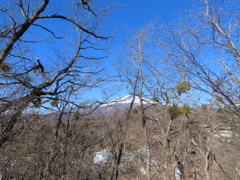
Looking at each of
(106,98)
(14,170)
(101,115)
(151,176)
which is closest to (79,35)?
(106,98)

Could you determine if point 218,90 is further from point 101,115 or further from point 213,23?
point 101,115

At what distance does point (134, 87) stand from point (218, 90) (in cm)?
393

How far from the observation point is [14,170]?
2.92 m

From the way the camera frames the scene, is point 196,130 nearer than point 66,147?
No

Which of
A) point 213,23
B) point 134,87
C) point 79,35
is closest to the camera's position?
point 213,23

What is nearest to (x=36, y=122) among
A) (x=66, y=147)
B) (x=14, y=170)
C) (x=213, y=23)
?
(x=14, y=170)

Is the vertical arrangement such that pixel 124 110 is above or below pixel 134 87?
below

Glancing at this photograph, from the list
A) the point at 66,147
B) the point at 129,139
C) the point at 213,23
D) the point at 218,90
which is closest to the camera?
the point at 218,90

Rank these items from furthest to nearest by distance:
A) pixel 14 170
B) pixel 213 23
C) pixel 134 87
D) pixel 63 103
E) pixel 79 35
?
pixel 79 35, pixel 134 87, pixel 63 103, pixel 14 170, pixel 213 23

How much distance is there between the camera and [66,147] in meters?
3.90

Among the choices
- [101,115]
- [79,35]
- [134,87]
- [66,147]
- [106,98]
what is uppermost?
[79,35]

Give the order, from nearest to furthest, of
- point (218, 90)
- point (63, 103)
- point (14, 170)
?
point (218, 90), point (14, 170), point (63, 103)

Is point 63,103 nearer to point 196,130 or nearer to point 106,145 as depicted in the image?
point 106,145

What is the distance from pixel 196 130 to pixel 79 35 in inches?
236
